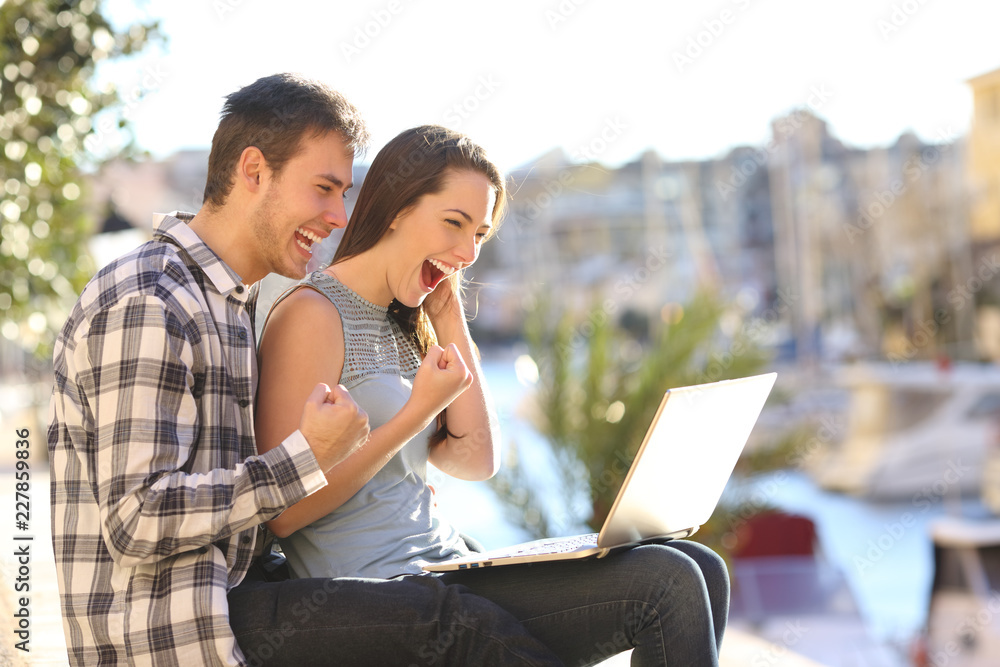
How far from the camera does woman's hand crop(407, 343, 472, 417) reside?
143cm

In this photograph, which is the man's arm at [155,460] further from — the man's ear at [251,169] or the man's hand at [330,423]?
the man's ear at [251,169]

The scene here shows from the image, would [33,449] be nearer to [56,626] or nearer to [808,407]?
[56,626]

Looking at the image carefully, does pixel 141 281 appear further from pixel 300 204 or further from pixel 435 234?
pixel 435 234

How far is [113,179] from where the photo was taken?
4832 mm

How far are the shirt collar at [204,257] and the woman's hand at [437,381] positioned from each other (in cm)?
32

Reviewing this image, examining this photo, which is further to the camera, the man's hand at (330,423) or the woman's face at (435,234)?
the woman's face at (435,234)

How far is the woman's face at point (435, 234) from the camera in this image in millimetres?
1826

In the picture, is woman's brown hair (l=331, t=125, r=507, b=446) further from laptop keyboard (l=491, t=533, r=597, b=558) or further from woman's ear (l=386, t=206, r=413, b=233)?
laptop keyboard (l=491, t=533, r=597, b=558)

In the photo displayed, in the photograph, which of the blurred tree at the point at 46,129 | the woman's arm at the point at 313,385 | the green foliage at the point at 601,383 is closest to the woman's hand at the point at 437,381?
the woman's arm at the point at 313,385

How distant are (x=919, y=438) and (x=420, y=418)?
1799cm

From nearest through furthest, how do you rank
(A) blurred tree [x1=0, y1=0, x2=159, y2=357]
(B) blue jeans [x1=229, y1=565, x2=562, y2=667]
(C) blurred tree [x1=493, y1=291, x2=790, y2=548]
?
(B) blue jeans [x1=229, y1=565, x2=562, y2=667] → (A) blurred tree [x1=0, y1=0, x2=159, y2=357] → (C) blurred tree [x1=493, y1=291, x2=790, y2=548]

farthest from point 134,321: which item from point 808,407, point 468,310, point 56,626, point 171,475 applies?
point 808,407

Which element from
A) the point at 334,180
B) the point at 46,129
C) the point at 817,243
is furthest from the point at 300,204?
the point at 817,243

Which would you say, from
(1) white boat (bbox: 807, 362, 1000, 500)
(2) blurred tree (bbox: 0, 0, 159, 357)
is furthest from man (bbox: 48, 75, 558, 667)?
(1) white boat (bbox: 807, 362, 1000, 500)
